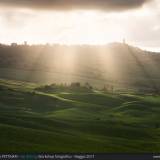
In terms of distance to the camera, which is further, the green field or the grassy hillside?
the grassy hillside

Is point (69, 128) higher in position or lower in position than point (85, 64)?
lower

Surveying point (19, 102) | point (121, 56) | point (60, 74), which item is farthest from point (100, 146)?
point (121, 56)

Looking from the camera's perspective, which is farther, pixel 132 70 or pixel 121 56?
pixel 121 56

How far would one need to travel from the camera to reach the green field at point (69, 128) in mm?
→ 29375

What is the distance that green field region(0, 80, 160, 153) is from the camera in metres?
29.4

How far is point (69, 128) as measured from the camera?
3622 cm

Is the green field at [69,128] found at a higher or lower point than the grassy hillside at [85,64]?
lower

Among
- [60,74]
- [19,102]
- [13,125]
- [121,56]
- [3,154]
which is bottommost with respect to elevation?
[3,154]

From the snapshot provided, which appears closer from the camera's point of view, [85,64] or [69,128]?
[69,128]

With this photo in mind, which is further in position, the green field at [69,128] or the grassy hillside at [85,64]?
the grassy hillside at [85,64]

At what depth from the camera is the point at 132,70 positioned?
162 m

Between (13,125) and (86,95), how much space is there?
31750 mm

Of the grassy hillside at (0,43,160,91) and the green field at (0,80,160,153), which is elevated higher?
the grassy hillside at (0,43,160,91)

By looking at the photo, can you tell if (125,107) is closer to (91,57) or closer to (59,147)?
(59,147)
